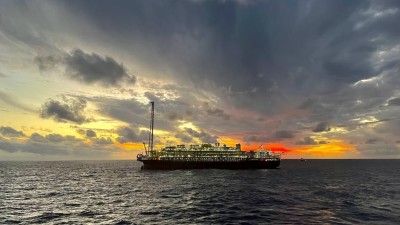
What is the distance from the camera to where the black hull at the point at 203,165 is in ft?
599

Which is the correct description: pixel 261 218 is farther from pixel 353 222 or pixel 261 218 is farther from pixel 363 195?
pixel 363 195

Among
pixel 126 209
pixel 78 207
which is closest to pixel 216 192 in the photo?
pixel 126 209

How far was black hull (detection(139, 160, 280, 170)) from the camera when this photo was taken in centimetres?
18262

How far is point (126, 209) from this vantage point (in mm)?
59406

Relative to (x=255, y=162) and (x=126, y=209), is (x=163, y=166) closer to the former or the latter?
(x=255, y=162)

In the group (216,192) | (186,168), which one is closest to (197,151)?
(186,168)

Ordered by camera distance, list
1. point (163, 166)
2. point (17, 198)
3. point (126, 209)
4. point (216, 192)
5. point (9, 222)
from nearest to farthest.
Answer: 1. point (9, 222)
2. point (126, 209)
3. point (17, 198)
4. point (216, 192)
5. point (163, 166)

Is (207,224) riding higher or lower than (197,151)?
lower

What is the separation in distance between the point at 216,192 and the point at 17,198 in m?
50.8

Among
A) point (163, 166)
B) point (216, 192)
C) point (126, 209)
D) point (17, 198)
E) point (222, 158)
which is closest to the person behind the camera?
point (126, 209)

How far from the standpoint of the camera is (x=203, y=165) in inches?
7485

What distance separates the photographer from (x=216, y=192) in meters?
82.5

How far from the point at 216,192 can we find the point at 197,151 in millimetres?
114591

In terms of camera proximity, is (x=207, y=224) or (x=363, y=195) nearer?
(x=207, y=224)
